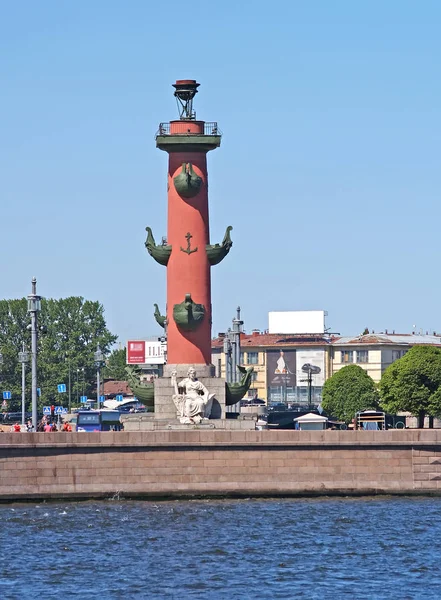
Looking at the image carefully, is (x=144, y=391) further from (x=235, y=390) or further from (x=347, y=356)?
(x=347, y=356)

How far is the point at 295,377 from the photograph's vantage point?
150625 mm

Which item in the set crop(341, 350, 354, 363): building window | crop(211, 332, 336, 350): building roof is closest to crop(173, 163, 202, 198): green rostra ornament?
crop(341, 350, 354, 363): building window

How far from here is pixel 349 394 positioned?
96.4 metres

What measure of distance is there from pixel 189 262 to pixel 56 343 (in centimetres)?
7620

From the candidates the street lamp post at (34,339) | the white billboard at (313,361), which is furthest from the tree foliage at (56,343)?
the street lamp post at (34,339)

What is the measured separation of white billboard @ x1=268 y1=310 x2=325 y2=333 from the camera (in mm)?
155375

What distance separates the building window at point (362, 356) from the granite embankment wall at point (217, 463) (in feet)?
315

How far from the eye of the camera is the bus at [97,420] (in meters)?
73.8

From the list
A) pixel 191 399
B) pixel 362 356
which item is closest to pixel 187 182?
pixel 191 399

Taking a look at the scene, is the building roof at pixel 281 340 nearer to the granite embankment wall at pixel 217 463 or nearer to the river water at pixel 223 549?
the granite embankment wall at pixel 217 463

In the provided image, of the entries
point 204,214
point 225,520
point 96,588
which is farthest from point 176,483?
point 96,588

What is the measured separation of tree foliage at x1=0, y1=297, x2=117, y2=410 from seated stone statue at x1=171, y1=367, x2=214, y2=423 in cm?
6922

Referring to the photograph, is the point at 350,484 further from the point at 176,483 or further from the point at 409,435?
the point at 176,483

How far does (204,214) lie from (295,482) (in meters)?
10.2
